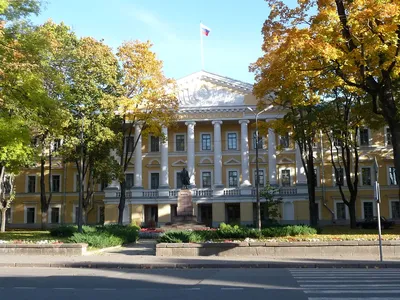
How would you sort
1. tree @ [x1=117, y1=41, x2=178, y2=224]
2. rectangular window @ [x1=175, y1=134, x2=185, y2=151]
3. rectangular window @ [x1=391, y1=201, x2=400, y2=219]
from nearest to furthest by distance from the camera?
tree @ [x1=117, y1=41, x2=178, y2=224]
rectangular window @ [x1=391, y1=201, x2=400, y2=219]
rectangular window @ [x1=175, y1=134, x2=185, y2=151]

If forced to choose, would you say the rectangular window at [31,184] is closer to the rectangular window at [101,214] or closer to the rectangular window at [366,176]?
the rectangular window at [101,214]

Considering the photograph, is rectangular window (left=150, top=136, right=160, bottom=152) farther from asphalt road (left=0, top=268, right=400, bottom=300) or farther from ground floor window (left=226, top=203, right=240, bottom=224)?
asphalt road (left=0, top=268, right=400, bottom=300)

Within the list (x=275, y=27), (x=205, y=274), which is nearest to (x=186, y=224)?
(x=275, y=27)

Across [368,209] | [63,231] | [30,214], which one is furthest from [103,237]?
[30,214]

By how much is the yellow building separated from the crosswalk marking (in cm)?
3748

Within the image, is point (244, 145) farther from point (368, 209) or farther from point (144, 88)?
point (144, 88)

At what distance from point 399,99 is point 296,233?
14109 millimetres

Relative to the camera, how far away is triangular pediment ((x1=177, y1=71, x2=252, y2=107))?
177ft

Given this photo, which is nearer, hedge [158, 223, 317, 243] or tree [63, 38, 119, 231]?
hedge [158, 223, 317, 243]

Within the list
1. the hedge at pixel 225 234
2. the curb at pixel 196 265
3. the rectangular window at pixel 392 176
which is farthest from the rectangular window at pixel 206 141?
the curb at pixel 196 265

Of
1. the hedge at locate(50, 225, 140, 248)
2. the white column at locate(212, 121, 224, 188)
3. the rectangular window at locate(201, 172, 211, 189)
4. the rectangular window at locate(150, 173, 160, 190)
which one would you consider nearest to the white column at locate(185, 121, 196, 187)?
the rectangular window at locate(201, 172, 211, 189)

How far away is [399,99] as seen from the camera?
29.8 meters

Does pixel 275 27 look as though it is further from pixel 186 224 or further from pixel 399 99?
pixel 186 224

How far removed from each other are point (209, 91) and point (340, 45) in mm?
35702
